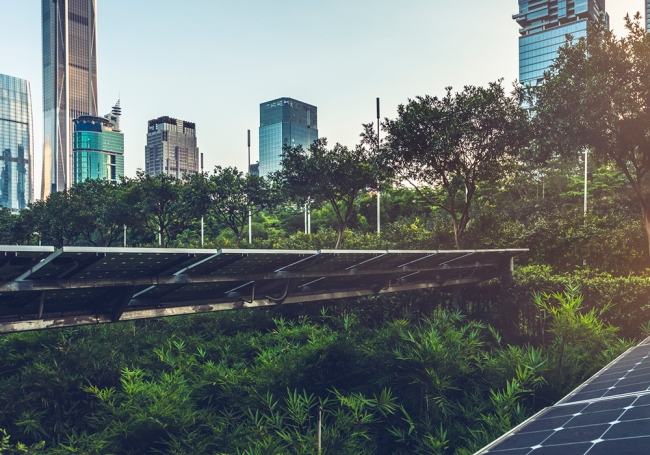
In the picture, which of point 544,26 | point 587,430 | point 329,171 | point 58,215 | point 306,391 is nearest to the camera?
point 587,430

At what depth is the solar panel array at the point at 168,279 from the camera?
7938mm

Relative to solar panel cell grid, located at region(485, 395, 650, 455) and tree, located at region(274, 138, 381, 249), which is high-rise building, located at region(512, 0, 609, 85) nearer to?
tree, located at region(274, 138, 381, 249)

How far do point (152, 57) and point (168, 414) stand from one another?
71.1 meters

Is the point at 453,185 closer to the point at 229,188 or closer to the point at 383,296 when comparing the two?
the point at 383,296

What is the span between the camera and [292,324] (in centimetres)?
1736

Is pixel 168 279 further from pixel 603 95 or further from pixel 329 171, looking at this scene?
pixel 329 171

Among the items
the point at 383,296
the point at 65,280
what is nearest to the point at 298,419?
the point at 65,280

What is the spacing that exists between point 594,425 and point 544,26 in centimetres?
18949

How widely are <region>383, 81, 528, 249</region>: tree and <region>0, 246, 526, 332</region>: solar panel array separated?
32.8ft

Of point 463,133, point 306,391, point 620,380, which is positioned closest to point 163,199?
point 463,133

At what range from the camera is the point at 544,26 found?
550 ft

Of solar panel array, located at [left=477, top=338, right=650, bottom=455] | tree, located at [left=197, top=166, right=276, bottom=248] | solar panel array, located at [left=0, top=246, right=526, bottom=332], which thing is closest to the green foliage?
solar panel array, located at [left=0, top=246, right=526, bottom=332]

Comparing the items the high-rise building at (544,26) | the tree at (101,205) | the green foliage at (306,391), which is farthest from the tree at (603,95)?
the high-rise building at (544,26)

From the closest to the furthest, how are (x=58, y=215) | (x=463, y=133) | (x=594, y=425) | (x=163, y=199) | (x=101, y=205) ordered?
(x=594, y=425) < (x=463, y=133) < (x=163, y=199) < (x=101, y=205) < (x=58, y=215)
